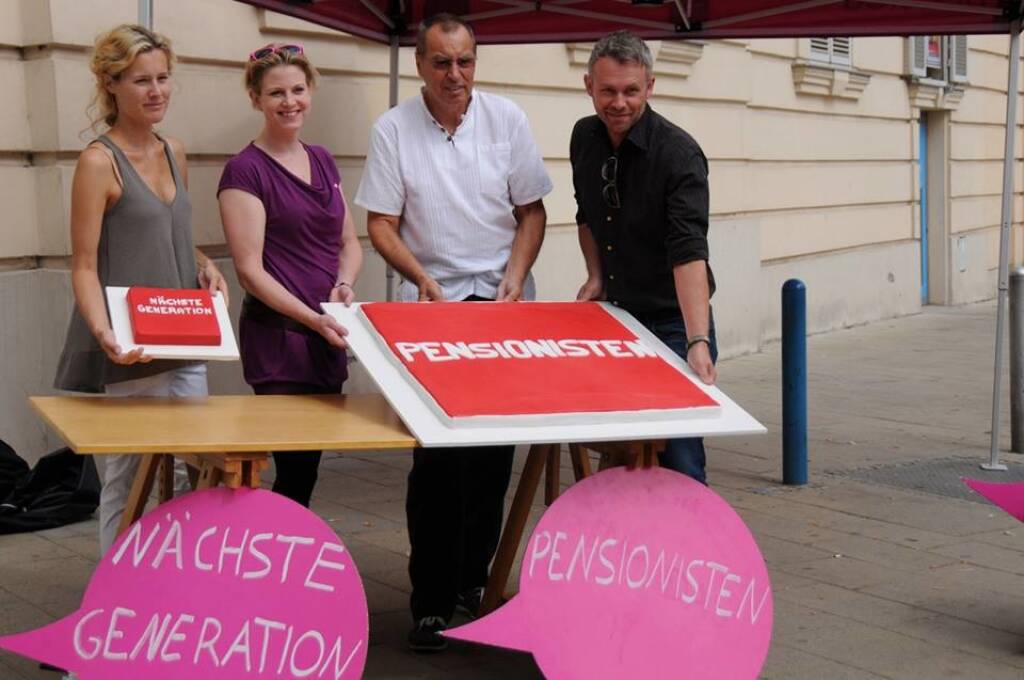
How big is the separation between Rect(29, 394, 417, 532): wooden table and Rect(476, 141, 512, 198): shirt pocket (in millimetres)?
844

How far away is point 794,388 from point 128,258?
377cm

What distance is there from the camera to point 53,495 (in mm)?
6098

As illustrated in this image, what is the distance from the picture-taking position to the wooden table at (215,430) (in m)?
3.41

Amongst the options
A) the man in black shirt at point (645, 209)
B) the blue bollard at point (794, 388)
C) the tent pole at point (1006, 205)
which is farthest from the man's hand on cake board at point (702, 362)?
the tent pole at point (1006, 205)

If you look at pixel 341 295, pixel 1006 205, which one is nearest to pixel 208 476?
pixel 341 295

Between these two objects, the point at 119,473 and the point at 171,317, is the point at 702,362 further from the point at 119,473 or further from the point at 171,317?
the point at 119,473

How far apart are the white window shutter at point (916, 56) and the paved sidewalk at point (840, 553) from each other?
6690 millimetres

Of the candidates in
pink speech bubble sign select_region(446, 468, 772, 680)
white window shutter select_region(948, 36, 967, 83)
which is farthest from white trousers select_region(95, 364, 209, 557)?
white window shutter select_region(948, 36, 967, 83)

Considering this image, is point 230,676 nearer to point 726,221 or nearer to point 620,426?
point 620,426

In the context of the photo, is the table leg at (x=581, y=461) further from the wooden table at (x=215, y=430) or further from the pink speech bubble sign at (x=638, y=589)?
the wooden table at (x=215, y=430)

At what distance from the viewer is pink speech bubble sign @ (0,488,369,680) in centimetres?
345

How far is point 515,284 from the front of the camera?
4.65 metres

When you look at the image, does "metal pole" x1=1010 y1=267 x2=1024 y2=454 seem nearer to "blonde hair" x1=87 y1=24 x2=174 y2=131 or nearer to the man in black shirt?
the man in black shirt

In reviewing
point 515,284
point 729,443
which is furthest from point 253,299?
point 729,443
